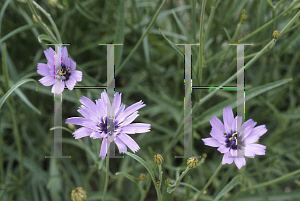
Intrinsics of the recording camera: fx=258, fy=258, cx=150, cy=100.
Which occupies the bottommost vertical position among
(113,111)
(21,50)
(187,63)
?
(113,111)

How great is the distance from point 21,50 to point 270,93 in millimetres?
1150

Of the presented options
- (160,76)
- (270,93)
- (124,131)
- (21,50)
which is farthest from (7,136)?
(270,93)

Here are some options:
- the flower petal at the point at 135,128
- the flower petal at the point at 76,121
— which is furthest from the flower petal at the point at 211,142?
the flower petal at the point at 76,121

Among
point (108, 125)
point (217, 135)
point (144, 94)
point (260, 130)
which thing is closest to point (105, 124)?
point (108, 125)

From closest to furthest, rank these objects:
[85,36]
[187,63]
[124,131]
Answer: [124,131], [187,63], [85,36]

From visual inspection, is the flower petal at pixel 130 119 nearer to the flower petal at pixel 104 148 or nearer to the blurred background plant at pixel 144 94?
the flower petal at pixel 104 148

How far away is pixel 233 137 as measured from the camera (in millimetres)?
591

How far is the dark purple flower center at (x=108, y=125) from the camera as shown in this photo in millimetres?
551

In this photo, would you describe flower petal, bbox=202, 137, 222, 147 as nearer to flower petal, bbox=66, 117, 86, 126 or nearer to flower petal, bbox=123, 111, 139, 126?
flower petal, bbox=123, 111, 139, 126

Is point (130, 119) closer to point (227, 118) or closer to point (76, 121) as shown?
point (76, 121)

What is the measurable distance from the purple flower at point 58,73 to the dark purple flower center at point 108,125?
11 cm

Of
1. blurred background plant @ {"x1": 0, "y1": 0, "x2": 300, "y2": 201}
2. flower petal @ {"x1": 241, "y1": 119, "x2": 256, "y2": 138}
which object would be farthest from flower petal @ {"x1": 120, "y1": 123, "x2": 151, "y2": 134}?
blurred background plant @ {"x1": 0, "y1": 0, "x2": 300, "y2": 201}

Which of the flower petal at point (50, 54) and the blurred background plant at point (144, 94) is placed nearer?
the flower petal at point (50, 54)

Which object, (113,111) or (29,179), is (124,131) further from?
(29,179)
